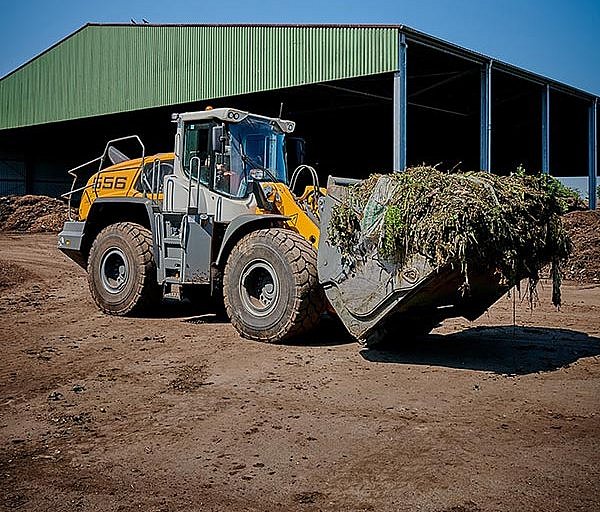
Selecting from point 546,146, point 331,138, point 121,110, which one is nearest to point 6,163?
point 121,110

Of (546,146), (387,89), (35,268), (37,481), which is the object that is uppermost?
(387,89)

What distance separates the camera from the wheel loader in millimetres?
7324

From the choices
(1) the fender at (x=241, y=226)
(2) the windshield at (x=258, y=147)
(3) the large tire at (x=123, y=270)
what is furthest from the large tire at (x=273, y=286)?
(3) the large tire at (x=123, y=270)

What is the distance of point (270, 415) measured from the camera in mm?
5801

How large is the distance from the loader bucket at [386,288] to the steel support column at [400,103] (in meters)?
9.69

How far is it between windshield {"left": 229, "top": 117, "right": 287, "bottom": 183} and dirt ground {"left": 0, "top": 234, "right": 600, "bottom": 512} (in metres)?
2.16

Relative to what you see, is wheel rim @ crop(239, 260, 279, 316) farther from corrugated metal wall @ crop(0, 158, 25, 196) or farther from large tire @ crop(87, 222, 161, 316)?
corrugated metal wall @ crop(0, 158, 25, 196)

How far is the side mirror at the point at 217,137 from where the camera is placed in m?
9.27

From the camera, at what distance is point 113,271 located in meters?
11.2

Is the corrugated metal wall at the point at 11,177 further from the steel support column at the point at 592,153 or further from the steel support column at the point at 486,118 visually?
the steel support column at the point at 592,153

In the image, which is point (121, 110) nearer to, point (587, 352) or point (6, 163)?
point (6, 163)

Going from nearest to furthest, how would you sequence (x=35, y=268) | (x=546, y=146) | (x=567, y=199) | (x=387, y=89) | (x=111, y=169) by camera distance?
(x=567, y=199)
(x=111, y=169)
(x=35, y=268)
(x=546, y=146)
(x=387, y=89)

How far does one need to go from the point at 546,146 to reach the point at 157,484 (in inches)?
813

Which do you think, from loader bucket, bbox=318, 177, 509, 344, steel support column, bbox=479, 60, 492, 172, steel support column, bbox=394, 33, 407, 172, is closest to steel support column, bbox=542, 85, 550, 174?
steel support column, bbox=479, 60, 492, 172
